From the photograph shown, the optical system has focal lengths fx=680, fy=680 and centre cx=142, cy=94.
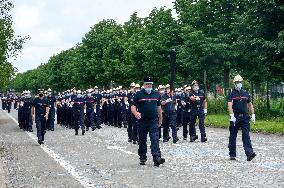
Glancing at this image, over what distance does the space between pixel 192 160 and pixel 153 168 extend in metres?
1.66

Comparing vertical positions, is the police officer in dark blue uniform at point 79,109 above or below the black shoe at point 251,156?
above

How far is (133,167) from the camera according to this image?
1475cm

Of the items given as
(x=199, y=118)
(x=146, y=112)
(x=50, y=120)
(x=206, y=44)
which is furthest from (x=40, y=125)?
(x=206, y=44)

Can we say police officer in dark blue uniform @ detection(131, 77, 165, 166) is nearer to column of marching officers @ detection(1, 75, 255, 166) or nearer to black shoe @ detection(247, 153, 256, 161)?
column of marching officers @ detection(1, 75, 255, 166)

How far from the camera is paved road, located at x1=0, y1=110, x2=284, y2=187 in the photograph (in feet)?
39.9

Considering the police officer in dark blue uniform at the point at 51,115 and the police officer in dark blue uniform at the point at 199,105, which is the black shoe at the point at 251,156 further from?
the police officer in dark blue uniform at the point at 51,115

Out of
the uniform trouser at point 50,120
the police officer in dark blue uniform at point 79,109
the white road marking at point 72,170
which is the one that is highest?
the police officer in dark blue uniform at point 79,109

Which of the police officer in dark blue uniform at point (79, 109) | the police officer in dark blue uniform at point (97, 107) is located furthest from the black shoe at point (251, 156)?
the police officer in dark blue uniform at point (97, 107)

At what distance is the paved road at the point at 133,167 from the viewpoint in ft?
39.9

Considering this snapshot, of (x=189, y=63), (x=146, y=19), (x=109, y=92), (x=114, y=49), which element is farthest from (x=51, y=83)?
(x=109, y=92)

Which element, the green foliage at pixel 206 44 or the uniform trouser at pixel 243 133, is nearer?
the uniform trouser at pixel 243 133

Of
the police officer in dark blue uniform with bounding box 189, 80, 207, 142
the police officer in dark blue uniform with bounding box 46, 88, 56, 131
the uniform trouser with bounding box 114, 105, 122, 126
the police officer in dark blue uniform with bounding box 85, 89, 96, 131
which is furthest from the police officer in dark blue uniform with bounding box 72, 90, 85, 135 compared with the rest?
the police officer in dark blue uniform with bounding box 189, 80, 207, 142

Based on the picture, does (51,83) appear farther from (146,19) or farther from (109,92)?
(109,92)

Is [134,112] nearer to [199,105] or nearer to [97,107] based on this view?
[199,105]
